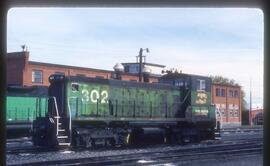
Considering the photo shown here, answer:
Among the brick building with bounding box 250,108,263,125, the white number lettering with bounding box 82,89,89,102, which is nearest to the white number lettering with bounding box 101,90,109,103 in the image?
the white number lettering with bounding box 82,89,89,102

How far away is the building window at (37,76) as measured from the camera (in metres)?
39.7

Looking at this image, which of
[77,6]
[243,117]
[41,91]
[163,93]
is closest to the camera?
[77,6]

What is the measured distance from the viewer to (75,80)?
58.5 feet

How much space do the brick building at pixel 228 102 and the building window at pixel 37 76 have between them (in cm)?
2481

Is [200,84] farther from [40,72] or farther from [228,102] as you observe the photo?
[228,102]

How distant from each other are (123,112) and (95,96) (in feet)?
5.21

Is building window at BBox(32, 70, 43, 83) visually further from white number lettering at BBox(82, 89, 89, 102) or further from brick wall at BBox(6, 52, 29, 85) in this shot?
white number lettering at BBox(82, 89, 89, 102)

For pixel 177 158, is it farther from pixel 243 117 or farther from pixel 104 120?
pixel 243 117

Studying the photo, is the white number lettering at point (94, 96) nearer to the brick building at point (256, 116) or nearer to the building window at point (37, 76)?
the building window at point (37, 76)

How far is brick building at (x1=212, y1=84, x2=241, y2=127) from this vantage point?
56.4 metres

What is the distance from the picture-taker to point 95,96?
60.3ft

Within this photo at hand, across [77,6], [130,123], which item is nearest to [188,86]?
[130,123]

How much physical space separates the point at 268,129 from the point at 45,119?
575 inches

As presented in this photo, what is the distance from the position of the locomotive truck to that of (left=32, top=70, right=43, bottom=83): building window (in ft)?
67.6
